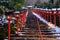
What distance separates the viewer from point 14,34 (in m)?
5.84

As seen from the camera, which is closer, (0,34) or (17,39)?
(17,39)

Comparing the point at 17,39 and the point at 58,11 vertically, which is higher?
the point at 58,11

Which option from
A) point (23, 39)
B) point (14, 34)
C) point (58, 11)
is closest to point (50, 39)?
point (23, 39)

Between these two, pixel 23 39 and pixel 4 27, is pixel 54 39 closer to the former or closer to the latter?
pixel 23 39

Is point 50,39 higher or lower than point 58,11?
lower

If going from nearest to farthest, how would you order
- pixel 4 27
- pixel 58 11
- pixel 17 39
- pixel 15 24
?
1. pixel 17 39
2. pixel 4 27
3. pixel 15 24
4. pixel 58 11

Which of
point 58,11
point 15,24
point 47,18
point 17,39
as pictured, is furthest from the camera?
point 47,18

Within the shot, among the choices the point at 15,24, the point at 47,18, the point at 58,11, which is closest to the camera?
the point at 15,24

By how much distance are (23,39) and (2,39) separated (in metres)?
0.57

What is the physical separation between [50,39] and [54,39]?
0.36 feet

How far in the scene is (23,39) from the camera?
17.3 ft

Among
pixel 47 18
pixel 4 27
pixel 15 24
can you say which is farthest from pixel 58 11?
pixel 47 18

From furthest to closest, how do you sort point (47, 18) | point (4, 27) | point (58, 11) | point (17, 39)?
1. point (47, 18)
2. point (58, 11)
3. point (4, 27)
4. point (17, 39)

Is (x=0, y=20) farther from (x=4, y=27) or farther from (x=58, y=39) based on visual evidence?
(x=58, y=39)
